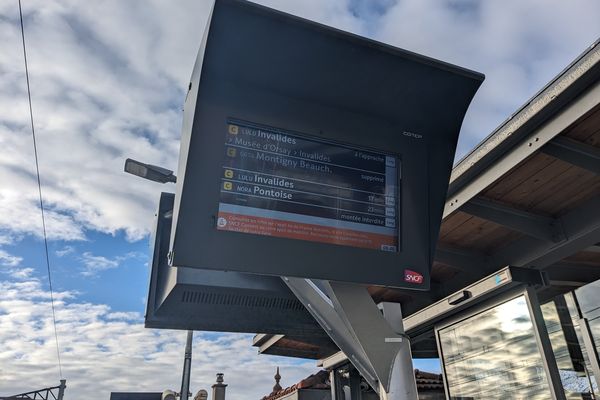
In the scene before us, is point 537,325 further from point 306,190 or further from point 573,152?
point 306,190

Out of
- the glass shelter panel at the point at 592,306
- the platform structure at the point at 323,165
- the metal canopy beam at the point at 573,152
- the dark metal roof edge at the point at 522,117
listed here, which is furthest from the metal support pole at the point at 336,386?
the platform structure at the point at 323,165

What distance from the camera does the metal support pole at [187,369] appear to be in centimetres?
788

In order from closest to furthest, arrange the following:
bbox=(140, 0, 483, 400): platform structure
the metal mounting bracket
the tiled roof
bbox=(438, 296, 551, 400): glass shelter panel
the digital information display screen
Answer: bbox=(140, 0, 483, 400): platform structure
the digital information display screen
the metal mounting bracket
bbox=(438, 296, 551, 400): glass shelter panel
the tiled roof

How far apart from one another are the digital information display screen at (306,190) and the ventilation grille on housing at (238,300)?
46.3 inches

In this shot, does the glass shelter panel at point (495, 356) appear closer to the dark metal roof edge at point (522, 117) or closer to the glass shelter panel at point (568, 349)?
the glass shelter panel at point (568, 349)

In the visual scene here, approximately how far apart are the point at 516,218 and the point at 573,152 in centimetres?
109

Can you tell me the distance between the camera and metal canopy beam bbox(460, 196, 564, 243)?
4352 millimetres

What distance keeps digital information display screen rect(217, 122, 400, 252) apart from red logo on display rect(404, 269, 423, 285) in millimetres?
123

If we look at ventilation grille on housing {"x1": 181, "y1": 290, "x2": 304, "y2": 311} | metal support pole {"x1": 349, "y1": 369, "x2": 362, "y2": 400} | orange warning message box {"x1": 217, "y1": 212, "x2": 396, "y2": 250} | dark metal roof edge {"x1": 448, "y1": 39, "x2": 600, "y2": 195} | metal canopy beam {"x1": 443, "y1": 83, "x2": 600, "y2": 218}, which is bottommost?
orange warning message box {"x1": 217, "y1": 212, "x2": 396, "y2": 250}

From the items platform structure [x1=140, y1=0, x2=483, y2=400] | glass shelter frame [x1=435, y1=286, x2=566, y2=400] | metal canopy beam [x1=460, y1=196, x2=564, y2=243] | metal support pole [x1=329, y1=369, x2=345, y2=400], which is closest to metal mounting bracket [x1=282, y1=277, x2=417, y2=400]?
platform structure [x1=140, y1=0, x2=483, y2=400]

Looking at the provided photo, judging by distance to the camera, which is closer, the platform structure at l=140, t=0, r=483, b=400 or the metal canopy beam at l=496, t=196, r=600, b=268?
the platform structure at l=140, t=0, r=483, b=400

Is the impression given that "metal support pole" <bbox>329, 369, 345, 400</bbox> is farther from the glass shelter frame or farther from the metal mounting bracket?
the metal mounting bracket

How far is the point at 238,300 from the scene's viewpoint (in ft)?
10.8

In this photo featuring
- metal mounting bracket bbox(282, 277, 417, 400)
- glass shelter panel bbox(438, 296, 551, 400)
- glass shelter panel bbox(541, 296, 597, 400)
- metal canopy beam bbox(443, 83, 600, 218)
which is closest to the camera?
metal mounting bracket bbox(282, 277, 417, 400)
